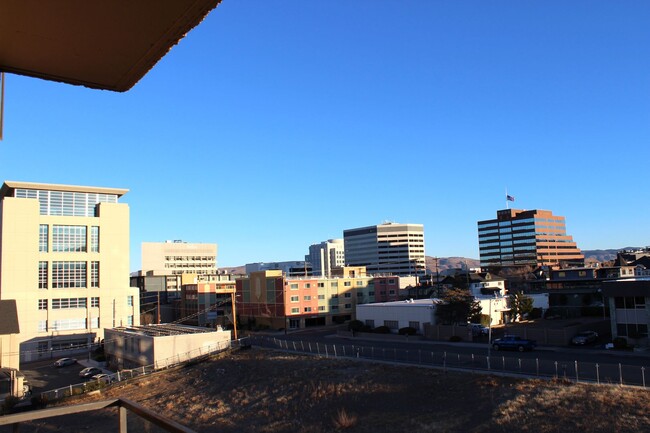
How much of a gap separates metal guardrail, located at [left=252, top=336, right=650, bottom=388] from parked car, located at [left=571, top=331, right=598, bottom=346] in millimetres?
7813

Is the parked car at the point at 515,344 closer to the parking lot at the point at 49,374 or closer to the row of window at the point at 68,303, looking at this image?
the parking lot at the point at 49,374

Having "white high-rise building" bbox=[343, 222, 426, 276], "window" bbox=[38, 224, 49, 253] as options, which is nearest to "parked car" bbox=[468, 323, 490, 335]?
"window" bbox=[38, 224, 49, 253]

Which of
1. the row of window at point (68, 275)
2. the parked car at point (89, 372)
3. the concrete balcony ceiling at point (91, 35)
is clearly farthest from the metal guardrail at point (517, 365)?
the row of window at point (68, 275)

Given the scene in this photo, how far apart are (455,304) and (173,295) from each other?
7084 centimetres

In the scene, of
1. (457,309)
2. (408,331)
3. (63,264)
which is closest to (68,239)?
(63,264)

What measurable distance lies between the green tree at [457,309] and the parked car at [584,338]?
1063 cm

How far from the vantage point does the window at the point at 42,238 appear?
6109 cm

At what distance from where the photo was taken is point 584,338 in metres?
39.5

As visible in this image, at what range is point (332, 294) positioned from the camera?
73.4m

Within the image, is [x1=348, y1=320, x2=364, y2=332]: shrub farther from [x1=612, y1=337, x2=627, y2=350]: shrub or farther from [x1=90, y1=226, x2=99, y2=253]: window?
[x1=90, y1=226, x2=99, y2=253]: window

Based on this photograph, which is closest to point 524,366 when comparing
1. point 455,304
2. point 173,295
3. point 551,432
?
point 551,432

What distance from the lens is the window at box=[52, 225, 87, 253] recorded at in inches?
2450

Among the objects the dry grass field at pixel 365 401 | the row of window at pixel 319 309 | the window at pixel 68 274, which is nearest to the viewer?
the dry grass field at pixel 365 401

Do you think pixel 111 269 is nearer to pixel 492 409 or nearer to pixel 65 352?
pixel 65 352
